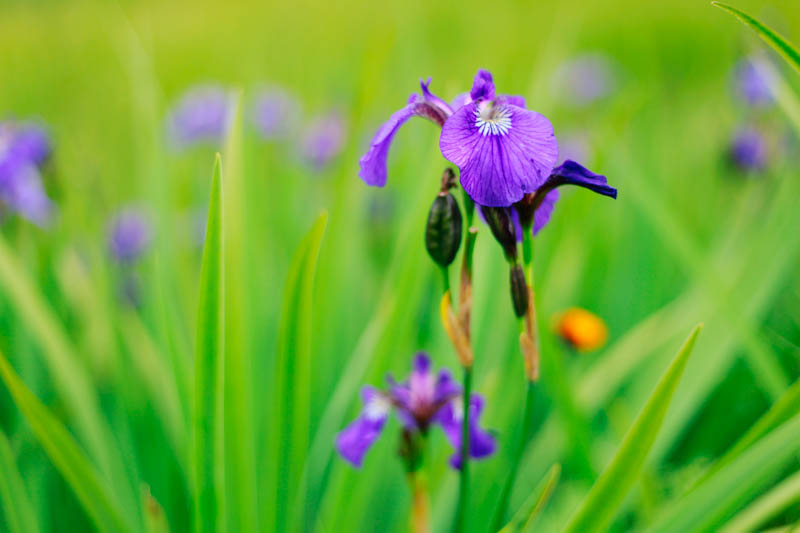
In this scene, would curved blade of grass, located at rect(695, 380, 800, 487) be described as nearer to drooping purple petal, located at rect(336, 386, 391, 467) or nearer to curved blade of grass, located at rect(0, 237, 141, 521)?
drooping purple petal, located at rect(336, 386, 391, 467)

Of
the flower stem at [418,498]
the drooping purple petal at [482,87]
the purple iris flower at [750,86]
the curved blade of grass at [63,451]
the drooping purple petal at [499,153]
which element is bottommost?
the curved blade of grass at [63,451]

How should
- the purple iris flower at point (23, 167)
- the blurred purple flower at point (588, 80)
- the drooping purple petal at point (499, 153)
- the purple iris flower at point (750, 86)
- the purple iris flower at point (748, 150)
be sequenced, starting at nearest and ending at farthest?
the drooping purple petal at point (499, 153) → the purple iris flower at point (23, 167) → the purple iris flower at point (748, 150) → the purple iris flower at point (750, 86) → the blurred purple flower at point (588, 80)

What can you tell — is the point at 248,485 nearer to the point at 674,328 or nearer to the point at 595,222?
the point at 674,328

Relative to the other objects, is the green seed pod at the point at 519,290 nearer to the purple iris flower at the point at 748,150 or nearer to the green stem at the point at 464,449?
the green stem at the point at 464,449

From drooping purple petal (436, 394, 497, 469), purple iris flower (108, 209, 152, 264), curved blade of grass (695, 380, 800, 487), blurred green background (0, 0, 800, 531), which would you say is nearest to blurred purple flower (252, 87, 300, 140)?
blurred green background (0, 0, 800, 531)

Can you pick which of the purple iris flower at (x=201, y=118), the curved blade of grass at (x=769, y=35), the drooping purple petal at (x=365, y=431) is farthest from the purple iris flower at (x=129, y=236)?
the curved blade of grass at (x=769, y=35)

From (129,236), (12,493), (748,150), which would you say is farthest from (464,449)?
(129,236)
